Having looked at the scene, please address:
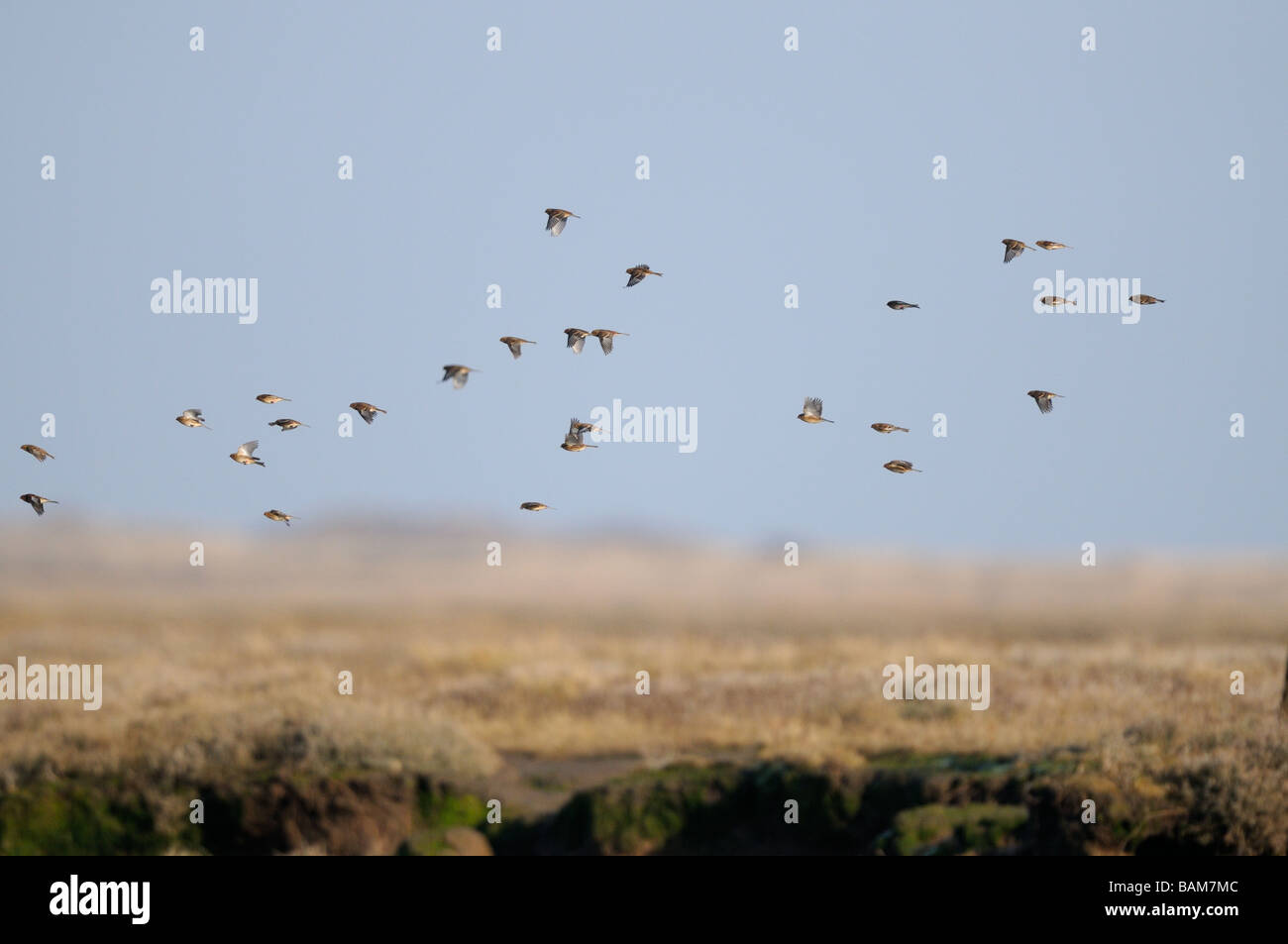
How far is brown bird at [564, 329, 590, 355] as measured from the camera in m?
23.2

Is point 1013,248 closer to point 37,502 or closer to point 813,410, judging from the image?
point 813,410

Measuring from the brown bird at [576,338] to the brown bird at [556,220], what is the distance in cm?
128

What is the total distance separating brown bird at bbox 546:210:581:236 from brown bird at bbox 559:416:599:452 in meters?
2.54

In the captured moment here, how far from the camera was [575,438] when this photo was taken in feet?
74.5

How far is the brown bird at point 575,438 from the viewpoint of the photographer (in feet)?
74.0

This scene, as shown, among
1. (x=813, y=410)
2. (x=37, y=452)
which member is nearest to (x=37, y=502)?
(x=37, y=452)

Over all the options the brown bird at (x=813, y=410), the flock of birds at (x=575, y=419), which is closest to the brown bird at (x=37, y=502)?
the flock of birds at (x=575, y=419)

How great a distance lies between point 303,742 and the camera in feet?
89.7

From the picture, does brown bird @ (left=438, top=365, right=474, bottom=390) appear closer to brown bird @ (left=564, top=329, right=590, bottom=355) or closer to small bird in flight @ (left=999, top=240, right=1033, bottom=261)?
brown bird @ (left=564, top=329, right=590, bottom=355)

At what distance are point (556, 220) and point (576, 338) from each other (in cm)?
156

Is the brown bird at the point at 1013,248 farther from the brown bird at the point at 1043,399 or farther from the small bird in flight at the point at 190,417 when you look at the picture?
the small bird in flight at the point at 190,417
